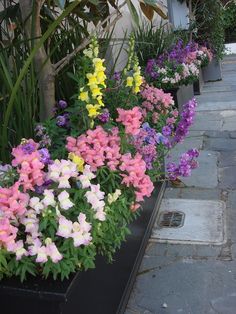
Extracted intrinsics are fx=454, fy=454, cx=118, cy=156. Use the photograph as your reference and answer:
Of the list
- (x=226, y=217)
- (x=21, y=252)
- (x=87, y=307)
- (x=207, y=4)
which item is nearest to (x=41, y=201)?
(x=21, y=252)

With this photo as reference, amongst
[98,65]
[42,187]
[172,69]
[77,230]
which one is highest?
[98,65]

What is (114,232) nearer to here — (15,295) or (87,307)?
(87,307)

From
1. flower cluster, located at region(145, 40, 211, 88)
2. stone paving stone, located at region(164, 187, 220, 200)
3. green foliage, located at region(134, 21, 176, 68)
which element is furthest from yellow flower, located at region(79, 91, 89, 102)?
green foliage, located at region(134, 21, 176, 68)

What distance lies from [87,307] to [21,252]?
420mm

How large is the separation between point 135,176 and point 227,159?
2.86 metres

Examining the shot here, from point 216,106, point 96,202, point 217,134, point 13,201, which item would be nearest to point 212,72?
point 216,106

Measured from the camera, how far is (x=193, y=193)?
3.91 m

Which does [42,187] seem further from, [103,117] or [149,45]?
[149,45]

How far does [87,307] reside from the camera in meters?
1.87

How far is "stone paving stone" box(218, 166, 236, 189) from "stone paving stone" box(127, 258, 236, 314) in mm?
1315

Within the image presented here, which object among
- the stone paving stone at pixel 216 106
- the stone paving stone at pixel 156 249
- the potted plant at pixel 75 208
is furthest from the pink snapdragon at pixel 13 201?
the stone paving stone at pixel 216 106

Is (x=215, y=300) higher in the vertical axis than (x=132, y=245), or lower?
lower

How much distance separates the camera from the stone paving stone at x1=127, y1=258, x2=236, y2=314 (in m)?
2.45

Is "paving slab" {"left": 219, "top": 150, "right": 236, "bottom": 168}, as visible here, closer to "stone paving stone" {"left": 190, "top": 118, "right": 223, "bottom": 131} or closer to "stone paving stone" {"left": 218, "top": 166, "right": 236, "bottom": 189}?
"stone paving stone" {"left": 218, "top": 166, "right": 236, "bottom": 189}
